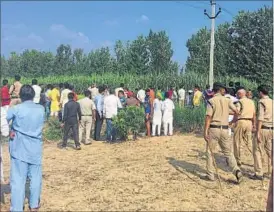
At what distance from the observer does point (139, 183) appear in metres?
7.61

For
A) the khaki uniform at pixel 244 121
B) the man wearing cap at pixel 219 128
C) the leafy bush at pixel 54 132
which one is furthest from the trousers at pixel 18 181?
the leafy bush at pixel 54 132

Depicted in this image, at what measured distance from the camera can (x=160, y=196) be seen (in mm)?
6805

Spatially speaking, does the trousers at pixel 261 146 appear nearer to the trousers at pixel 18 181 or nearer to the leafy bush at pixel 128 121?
the trousers at pixel 18 181

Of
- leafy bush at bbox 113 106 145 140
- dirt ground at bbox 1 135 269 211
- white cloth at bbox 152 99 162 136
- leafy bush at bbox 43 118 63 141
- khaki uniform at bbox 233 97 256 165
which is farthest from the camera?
white cloth at bbox 152 99 162 136

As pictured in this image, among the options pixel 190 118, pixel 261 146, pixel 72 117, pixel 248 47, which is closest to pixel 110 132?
pixel 72 117

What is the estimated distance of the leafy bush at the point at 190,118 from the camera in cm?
1425

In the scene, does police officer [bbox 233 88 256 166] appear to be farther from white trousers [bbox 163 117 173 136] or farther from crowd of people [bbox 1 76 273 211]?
white trousers [bbox 163 117 173 136]

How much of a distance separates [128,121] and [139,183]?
504 cm

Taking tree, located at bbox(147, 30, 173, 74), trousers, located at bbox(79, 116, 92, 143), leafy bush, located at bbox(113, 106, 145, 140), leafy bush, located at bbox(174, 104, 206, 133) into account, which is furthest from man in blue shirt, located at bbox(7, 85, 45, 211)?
tree, located at bbox(147, 30, 173, 74)

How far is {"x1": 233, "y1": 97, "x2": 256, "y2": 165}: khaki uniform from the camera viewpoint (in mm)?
8594

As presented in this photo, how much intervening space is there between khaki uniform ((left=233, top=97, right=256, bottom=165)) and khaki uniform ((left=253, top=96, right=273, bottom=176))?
646 millimetres

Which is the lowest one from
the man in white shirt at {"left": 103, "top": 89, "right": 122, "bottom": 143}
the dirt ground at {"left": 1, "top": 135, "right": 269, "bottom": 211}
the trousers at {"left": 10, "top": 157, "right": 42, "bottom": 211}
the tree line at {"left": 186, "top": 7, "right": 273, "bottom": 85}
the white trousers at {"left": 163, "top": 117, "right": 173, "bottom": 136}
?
the dirt ground at {"left": 1, "top": 135, "right": 269, "bottom": 211}

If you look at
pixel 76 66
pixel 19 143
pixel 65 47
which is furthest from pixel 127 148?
pixel 65 47

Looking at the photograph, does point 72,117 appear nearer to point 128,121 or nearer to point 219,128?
point 128,121
